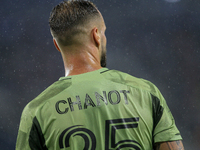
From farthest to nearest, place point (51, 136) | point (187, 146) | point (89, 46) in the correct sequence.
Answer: point (187, 146) < point (89, 46) < point (51, 136)

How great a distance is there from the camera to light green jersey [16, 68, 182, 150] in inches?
39.2

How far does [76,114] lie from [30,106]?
0.21 metres

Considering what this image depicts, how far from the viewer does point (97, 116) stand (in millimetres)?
1010

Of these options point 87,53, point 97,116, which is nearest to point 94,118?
point 97,116

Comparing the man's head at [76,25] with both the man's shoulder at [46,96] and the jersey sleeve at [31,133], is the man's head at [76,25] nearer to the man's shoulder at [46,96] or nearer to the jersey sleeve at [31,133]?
the man's shoulder at [46,96]

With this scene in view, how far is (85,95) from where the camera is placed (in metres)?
1.04

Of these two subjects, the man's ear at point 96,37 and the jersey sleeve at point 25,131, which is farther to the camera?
the man's ear at point 96,37

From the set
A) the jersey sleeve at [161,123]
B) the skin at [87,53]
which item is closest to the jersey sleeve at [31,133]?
the skin at [87,53]

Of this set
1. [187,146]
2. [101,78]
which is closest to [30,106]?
[101,78]

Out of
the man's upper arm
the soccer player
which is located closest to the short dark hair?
the soccer player

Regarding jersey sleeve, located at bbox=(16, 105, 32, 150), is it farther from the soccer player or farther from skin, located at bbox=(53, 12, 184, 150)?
skin, located at bbox=(53, 12, 184, 150)

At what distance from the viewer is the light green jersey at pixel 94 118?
0.99 m

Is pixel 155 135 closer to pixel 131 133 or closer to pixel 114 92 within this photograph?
pixel 131 133

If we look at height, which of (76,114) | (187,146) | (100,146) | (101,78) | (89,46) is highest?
(89,46)
